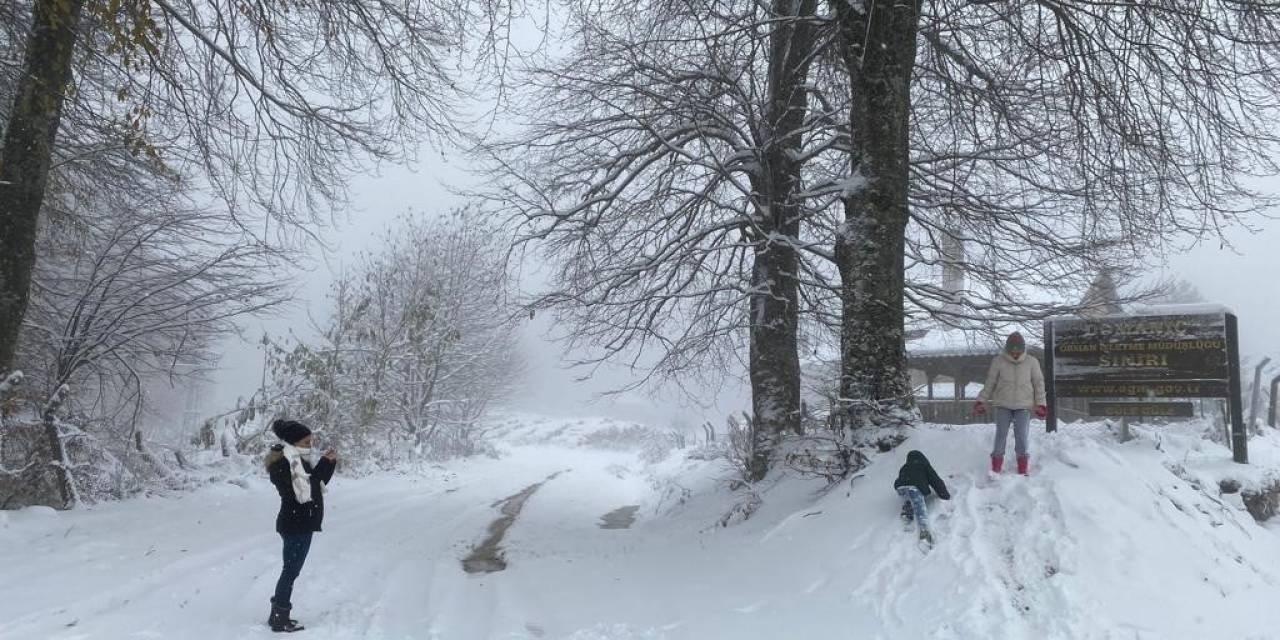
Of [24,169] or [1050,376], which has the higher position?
[24,169]

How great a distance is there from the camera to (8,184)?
7.45 meters

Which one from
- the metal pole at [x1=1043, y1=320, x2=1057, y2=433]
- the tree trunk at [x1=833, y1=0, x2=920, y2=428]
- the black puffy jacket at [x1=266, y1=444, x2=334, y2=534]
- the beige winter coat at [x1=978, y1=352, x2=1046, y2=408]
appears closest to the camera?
the black puffy jacket at [x1=266, y1=444, x2=334, y2=534]

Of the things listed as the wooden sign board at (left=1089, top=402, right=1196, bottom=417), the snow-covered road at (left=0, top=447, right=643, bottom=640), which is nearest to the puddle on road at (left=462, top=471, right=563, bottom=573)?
the snow-covered road at (left=0, top=447, right=643, bottom=640)

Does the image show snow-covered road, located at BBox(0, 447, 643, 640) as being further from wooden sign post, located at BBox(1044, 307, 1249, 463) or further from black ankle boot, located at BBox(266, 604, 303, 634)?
wooden sign post, located at BBox(1044, 307, 1249, 463)

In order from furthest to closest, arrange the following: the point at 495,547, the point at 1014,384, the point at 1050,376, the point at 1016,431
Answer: the point at 495,547
the point at 1050,376
the point at 1014,384
the point at 1016,431

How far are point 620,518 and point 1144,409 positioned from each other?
885 cm

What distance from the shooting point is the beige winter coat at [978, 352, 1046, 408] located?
6.12 metres

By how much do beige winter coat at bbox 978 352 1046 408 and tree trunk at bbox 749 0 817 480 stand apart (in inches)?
142

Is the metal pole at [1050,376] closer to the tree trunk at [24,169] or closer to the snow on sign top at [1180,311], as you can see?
the snow on sign top at [1180,311]

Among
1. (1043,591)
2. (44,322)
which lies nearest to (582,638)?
(1043,591)

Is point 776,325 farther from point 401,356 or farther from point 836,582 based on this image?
point 401,356

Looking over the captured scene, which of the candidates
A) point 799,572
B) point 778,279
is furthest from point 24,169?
point 778,279

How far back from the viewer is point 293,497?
5.20 m

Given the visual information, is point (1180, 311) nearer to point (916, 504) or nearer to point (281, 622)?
point (916, 504)
